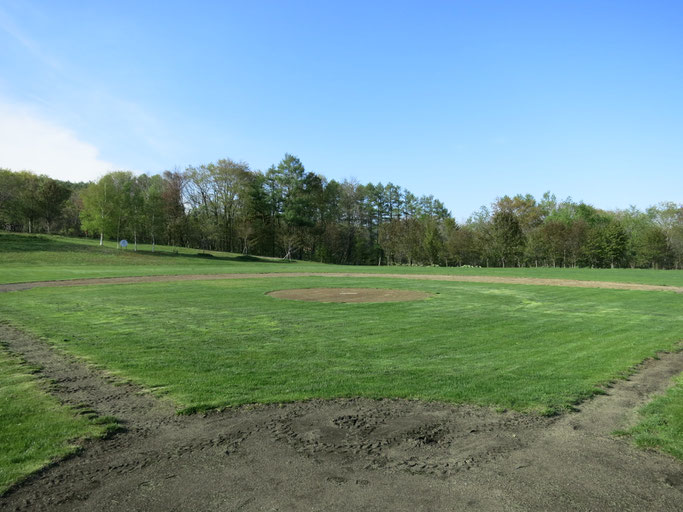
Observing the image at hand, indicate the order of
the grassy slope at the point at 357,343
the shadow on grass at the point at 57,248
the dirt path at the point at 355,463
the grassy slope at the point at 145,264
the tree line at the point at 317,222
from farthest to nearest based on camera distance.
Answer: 1. the tree line at the point at 317,222
2. the shadow on grass at the point at 57,248
3. the grassy slope at the point at 145,264
4. the grassy slope at the point at 357,343
5. the dirt path at the point at 355,463

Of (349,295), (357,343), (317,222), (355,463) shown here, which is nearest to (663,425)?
(355,463)

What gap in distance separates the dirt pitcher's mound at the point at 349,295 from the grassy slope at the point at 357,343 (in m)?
1.62

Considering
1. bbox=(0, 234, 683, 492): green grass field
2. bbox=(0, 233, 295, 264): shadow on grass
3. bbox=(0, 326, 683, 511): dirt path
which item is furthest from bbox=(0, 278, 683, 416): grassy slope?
bbox=(0, 233, 295, 264): shadow on grass

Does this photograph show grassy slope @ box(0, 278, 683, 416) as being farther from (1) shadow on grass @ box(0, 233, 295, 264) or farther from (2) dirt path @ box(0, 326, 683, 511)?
(1) shadow on grass @ box(0, 233, 295, 264)

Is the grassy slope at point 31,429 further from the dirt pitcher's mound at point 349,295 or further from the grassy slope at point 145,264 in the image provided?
the grassy slope at point 145,264

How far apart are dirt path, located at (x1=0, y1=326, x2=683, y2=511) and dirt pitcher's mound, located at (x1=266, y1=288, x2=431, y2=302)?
1230 cm

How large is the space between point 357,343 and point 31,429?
6468mm

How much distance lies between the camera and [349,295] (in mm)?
20234

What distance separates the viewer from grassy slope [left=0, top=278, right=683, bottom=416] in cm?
699

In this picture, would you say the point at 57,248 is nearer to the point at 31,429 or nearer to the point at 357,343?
the point at 357,343

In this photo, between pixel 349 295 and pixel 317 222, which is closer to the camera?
pixel 349 295

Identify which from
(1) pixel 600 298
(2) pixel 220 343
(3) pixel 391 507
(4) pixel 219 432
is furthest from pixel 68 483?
(1) pixel 600 298

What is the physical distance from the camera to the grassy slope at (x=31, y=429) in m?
4.38

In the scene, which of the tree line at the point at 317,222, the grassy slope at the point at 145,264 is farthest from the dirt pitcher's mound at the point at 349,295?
the tree line at the point at 317,222
